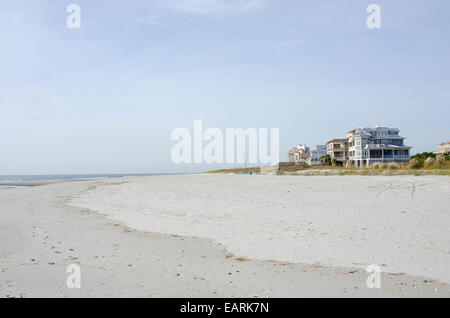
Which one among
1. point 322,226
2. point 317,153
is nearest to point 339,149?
point 317,153

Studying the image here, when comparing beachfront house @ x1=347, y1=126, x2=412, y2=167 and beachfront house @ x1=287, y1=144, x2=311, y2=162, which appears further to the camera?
beachfront house @ x1=287, y1=144, x2=311, y2=162

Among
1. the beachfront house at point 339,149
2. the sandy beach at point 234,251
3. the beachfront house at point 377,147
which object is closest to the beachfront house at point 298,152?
the beachfront house at point 339,149

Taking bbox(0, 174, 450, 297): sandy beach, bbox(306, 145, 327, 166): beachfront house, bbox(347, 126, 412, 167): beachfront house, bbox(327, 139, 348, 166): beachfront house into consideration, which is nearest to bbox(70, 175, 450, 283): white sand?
bbox(0, 174, 450, 297): sandy beach

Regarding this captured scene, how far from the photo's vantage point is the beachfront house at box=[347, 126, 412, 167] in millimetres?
59075

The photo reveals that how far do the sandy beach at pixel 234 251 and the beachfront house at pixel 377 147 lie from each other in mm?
50182

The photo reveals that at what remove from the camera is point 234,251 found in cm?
707

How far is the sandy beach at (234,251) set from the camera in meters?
4.91

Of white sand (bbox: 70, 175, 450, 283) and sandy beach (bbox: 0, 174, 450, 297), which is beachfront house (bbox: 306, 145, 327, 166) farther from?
sandy beach (bbox: 0, 174, 450, 297)

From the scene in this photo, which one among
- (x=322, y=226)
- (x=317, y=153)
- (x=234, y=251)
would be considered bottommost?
(x=234, y=251)

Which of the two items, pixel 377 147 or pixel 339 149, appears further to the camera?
pixel 339 149

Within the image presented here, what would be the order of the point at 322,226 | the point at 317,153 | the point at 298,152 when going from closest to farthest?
the point at 322,226 < the point at 317,153 < the point at 298,152

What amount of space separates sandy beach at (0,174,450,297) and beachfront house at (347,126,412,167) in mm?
50182

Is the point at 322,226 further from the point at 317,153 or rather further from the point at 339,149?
the point at 317,153

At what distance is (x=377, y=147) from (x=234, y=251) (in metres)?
58.0
